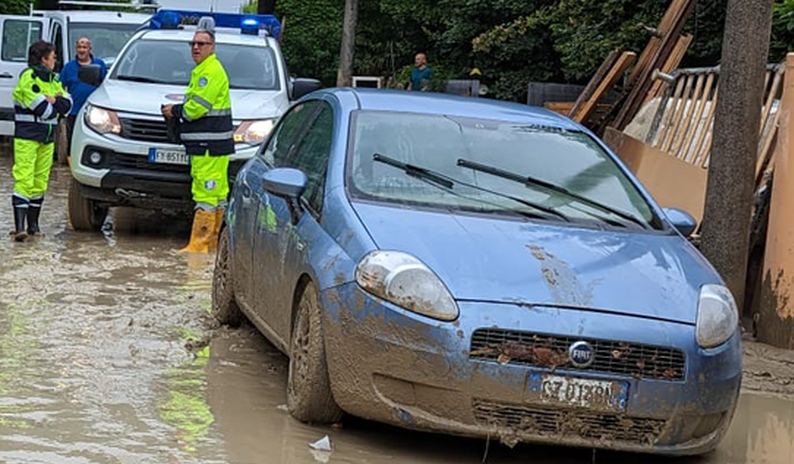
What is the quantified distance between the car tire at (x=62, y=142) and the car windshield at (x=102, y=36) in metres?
1.13

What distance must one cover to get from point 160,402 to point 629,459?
2.13m

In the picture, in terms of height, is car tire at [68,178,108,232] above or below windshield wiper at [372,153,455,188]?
below

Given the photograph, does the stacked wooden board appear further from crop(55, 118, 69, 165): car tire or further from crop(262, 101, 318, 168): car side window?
crop(262, 101, 318, 168): car side window

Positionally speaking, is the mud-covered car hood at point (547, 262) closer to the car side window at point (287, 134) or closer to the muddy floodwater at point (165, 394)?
the muddy floodwater at point (165, 394)

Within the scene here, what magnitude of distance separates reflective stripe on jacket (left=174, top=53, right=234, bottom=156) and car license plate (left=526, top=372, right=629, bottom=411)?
245 inches

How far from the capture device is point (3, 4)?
3856 cm

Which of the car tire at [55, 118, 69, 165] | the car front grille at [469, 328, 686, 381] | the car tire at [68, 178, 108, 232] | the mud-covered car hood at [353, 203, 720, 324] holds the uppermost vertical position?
the mud-covered car hood at [353, 203, 720, 324]

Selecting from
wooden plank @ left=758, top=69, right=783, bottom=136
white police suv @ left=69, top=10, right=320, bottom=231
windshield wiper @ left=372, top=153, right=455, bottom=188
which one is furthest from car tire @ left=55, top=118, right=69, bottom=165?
windshield wiper @ left=372, top=153, right=455, bottom=188

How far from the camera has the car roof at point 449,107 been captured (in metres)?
7.07

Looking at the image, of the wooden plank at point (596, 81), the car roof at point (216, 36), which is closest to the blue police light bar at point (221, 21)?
the car roof at point (216, 36)

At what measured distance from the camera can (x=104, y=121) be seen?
11.9 meters

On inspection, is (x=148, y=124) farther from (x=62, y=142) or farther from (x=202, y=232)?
(x=62, y=142)

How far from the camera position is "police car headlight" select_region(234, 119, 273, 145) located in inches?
472

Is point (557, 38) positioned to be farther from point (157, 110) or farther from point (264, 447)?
point (264, 447)
